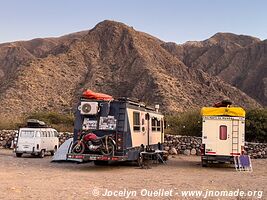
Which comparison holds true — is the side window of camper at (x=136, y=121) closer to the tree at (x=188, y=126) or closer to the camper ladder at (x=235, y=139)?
the camper ladder at (x=235, y=139)

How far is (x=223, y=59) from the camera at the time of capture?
9469cm

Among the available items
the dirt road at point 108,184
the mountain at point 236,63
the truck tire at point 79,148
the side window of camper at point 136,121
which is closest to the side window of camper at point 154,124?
the side window of camper at point 136,121

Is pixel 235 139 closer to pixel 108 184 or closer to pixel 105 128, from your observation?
pixel 105 128

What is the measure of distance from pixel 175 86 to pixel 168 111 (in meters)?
8.59

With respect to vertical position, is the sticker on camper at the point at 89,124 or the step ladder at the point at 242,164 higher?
the sticker on camper at the point at 89,124

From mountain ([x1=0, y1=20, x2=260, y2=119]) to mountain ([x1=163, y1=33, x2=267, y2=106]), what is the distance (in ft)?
62.0

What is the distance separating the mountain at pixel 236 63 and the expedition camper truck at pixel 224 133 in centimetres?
6076

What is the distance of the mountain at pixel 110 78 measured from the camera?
181 feet

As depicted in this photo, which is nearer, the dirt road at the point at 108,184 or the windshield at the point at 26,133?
the dirt road at the point at 108,184

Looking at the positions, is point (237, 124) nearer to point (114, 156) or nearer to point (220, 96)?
point (114, 156)

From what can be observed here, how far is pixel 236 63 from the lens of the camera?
91812 millimetres

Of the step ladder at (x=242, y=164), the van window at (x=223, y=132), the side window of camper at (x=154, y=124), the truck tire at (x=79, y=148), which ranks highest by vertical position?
the side window of camper at (x=154, y=124)

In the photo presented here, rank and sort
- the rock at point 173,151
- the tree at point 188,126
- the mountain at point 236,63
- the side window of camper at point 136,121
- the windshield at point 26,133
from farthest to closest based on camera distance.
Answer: the mountain at point 236,63 → the tree at point 188,126 → the rock at point 173,151 → the windshield at point 26,133 → the side window of camper at point 136,121

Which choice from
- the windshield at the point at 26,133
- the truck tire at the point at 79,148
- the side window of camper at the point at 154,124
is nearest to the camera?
the truck tire at the point at 79,148
